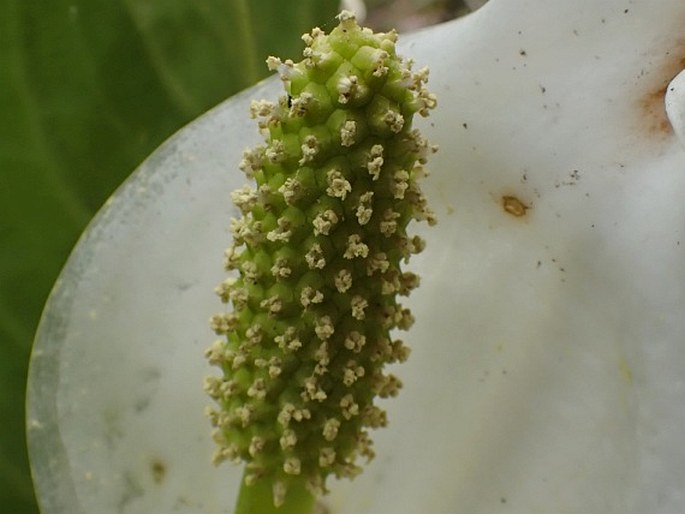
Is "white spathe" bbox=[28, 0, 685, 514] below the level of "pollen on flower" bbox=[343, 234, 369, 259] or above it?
below

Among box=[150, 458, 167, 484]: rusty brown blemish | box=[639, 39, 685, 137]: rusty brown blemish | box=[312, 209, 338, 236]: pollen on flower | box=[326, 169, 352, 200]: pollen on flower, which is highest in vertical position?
box=[326, 169, 352, 200]: pollen on flower

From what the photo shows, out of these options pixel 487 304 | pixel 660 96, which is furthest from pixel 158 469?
pixel 660 96

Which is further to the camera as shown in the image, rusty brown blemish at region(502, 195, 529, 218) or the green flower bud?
rusty brown blemish at region(502, 195, 529, 218)

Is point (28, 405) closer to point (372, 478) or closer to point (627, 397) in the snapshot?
point (372, 478)

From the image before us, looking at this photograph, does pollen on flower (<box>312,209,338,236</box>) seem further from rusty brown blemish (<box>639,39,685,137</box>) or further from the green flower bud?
rusty brown blemish (<box>639,39,685,137</box>)

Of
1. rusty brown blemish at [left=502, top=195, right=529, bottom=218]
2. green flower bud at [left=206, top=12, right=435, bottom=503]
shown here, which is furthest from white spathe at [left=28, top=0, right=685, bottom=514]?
Result: green flower bud at [left=206, top=12, right=435, bottom=503]

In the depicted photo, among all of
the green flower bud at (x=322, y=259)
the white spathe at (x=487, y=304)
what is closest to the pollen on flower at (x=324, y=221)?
the green flower bud at (x=322, y=259)

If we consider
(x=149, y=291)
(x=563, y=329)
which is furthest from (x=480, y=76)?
(x=149, y=291)
